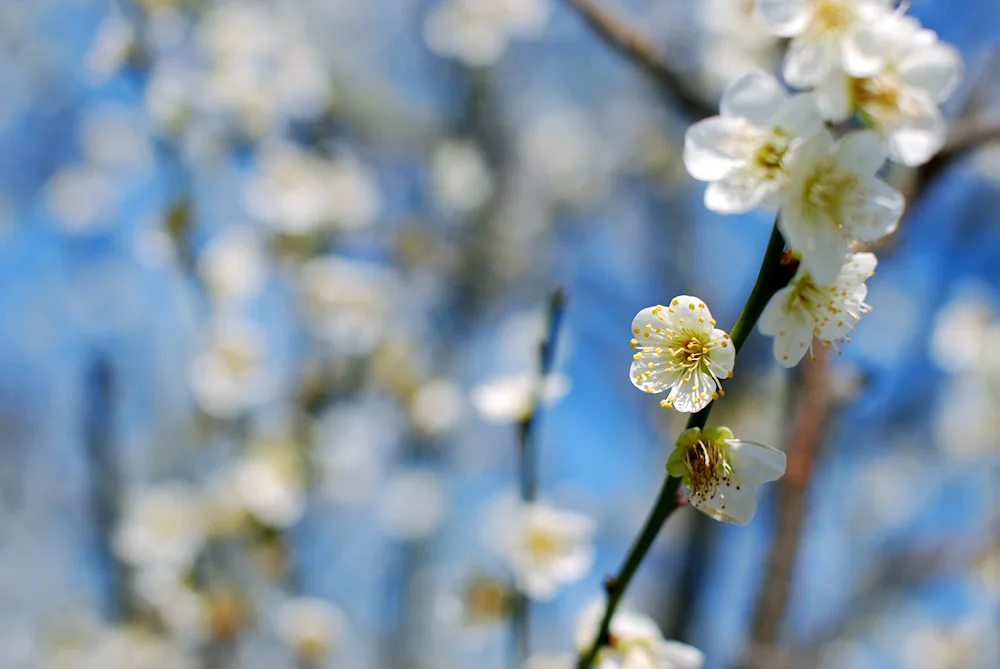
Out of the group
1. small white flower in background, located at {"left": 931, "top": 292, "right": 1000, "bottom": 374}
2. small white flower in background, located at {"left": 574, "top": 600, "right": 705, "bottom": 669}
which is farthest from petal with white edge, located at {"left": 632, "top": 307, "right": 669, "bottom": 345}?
small white flower in background, located at {"left": 931, "top": 292, "right": 1000, "bottom": 374}

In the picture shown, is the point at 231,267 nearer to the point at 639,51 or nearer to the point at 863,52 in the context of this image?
the point at 639,51

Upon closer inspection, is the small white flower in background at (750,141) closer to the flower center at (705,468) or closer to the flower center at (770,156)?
→ the flower center at (770,156)

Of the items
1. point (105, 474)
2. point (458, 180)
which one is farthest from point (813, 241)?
point (458, 180)

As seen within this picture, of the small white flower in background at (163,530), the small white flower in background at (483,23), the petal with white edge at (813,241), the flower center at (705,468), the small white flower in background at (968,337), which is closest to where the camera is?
the petal with white edge at (813,241)

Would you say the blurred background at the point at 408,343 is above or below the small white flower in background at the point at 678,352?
below

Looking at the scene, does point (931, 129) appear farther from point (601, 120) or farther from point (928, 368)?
point (601, 120)

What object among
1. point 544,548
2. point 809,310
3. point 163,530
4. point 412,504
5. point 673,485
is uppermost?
point 809,310

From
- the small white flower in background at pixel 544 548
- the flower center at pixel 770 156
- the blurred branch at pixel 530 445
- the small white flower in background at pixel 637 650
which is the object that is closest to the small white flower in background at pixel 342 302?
the small white flower in background at pixel 544 548
